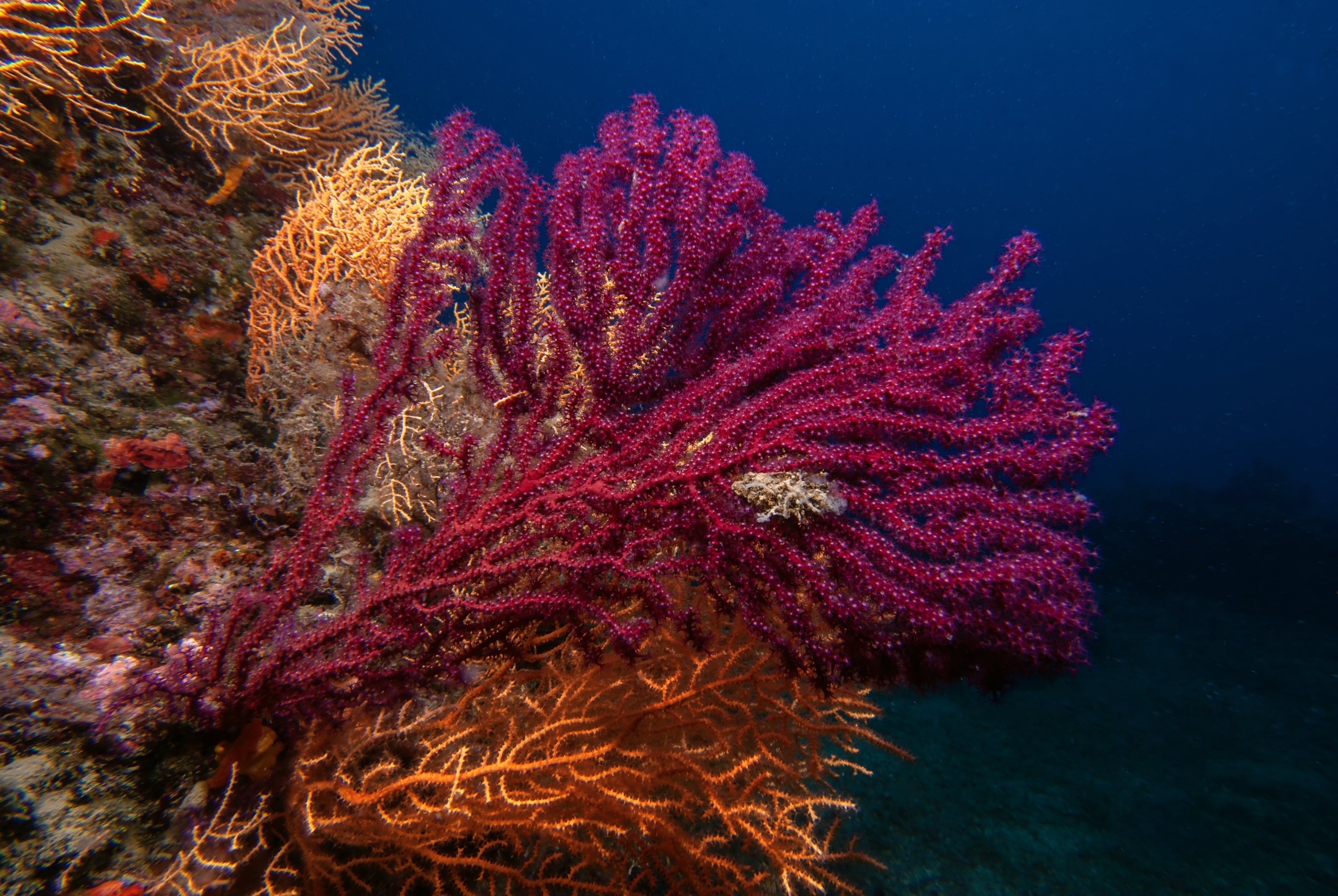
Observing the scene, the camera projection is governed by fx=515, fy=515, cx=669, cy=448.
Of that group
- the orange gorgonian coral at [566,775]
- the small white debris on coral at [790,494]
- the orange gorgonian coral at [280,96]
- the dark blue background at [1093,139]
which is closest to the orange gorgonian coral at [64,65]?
the orange gorgonian coral at [280,96]

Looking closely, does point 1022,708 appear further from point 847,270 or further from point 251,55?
point 251,55

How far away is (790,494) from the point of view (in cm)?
206

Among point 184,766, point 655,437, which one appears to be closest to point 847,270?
point 655,437

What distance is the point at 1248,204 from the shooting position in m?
63.0

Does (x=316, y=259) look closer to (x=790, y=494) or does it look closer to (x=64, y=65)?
(x=64, y=65)

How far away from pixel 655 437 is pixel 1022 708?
1150 cm

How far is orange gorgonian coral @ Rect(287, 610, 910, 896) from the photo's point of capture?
2.10m

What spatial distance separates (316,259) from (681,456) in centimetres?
260

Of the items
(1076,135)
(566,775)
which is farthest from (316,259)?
(1076,135)

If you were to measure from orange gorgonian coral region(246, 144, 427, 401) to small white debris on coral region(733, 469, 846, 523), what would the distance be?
8.16 ft

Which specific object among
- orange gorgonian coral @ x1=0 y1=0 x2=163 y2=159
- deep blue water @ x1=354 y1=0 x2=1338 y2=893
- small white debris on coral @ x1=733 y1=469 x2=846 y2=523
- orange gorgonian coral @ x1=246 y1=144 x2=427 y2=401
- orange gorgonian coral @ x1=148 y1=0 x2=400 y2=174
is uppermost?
deep blue water @ x1=354 y1=0 x2=1338 y2=893

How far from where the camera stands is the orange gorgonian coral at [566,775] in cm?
210

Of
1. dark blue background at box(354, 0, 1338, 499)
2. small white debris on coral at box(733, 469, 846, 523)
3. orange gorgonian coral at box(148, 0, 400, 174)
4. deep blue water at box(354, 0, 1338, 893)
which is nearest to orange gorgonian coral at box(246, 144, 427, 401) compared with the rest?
orange gorgonian coral at box(148, 0, 400, 174)

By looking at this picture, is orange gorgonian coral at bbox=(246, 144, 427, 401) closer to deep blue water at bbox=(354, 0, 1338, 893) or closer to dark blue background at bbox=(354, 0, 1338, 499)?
deep blue water at bbox=(354, 0, 1338, 893)
